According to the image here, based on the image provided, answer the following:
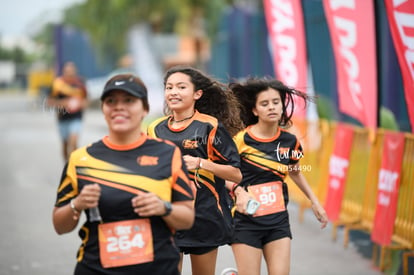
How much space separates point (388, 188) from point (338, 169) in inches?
62.7

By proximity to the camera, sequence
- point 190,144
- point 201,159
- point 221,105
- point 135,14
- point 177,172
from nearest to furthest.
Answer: point 177,172, point 201,159, point 190,144, point 221,105, point 135,14

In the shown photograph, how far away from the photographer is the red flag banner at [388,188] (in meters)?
7.49

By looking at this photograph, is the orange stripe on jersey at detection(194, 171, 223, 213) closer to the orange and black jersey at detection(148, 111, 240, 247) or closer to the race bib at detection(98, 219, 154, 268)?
the orange and black jersey at detection(148, 111, 240, 247)

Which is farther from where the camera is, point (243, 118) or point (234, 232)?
point (243, 118)

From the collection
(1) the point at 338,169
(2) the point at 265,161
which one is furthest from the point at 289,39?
(2) the point at 265,161

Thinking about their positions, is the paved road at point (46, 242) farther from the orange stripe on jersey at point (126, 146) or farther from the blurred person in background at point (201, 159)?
the orange stripe on jersey at point (126, 146)

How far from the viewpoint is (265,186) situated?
5.29 m

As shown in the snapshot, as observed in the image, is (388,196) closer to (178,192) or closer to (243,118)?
(243,118)

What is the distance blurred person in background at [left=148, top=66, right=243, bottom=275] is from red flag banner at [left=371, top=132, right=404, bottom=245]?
296 centimetres

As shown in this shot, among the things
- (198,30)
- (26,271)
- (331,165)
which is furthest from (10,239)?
(198,30)

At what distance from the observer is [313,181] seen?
10.9 m

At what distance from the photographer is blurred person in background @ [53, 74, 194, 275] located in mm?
3420

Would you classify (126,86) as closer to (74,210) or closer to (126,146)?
(126,146)

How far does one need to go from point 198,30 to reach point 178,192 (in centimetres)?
3683
